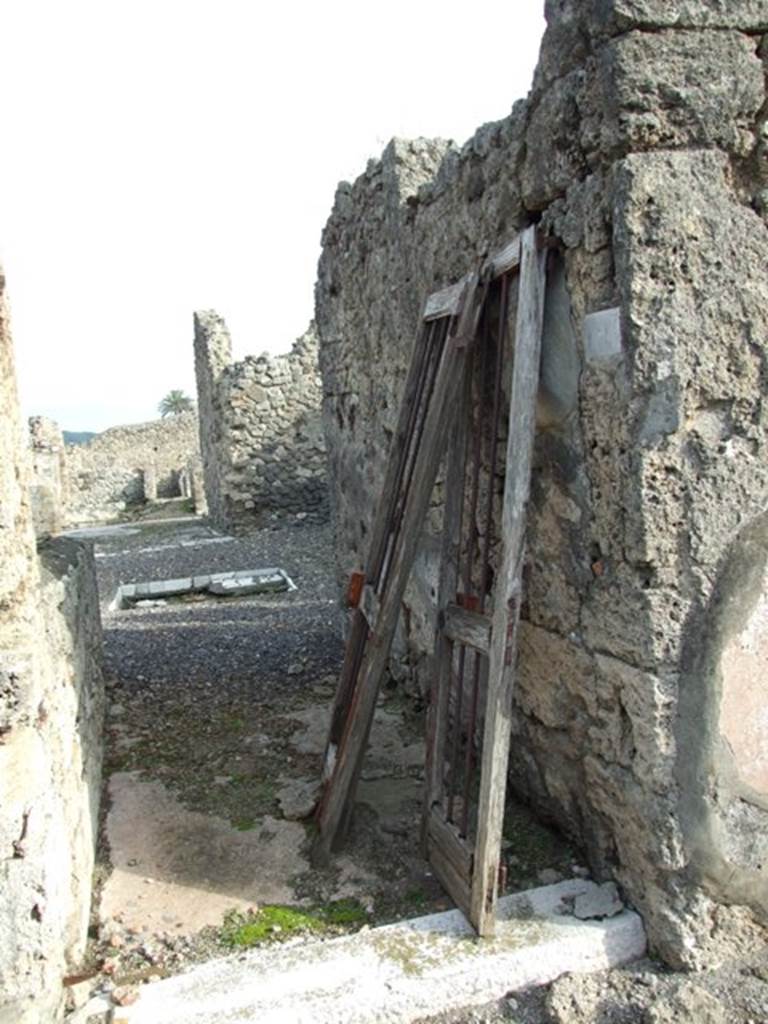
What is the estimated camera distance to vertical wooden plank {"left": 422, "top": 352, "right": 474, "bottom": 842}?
3.43m

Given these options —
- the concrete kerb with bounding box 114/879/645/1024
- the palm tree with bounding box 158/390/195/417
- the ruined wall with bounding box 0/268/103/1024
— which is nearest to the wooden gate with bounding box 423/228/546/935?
the concrete kerb with bounding box 114/879/645/1024

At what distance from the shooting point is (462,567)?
12.3 feet

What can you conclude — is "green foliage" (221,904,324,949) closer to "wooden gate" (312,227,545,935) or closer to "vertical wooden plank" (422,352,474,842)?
"wooden gate" (312,227,545,935)

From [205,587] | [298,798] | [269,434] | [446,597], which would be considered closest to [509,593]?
[446,597]

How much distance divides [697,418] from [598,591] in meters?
0.61

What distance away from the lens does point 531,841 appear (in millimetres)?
3369

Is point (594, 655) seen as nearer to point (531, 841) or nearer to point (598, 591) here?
point (598, 591)

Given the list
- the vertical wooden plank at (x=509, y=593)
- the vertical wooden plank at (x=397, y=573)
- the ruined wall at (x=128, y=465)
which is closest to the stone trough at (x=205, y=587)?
the vertical wooden plank at (x=397, y=573)

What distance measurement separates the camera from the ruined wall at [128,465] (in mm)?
26094

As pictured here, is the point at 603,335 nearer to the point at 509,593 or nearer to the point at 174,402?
the point at 509,593

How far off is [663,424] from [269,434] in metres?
12.2

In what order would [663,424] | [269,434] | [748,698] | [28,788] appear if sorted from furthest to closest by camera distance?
[269,434], [748,698], [663,424], [28,788]

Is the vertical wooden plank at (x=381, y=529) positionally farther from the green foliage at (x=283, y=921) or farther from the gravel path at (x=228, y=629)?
the gravel path at (x=228, y=629)

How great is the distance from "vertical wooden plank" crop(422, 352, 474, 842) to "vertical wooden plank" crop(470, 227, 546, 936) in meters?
0.57
